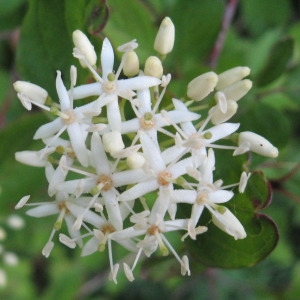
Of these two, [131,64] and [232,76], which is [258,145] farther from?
[131,64]

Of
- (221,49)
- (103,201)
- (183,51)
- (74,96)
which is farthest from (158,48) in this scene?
(221,49)

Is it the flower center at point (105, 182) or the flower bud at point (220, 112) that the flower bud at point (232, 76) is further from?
the flower center at point (105, 182)

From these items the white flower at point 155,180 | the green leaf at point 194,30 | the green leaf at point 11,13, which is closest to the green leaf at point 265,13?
the green leaf at point 194,30

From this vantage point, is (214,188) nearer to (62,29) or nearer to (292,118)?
(62,29)

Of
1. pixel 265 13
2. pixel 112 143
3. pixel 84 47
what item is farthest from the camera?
pixel 265 13

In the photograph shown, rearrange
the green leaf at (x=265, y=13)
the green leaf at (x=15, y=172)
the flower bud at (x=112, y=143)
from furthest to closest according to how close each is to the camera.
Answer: the green leaf at (x=265, y=13), the green leaf at (x=15, y=172), the flower bud at (x=112, y=143)

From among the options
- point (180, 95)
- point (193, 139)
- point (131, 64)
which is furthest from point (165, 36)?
point (180, 95)

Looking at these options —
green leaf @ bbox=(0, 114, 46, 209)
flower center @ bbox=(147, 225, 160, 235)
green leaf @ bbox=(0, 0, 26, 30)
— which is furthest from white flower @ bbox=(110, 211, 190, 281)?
green leaf @ bbox=(0, 0, 26, 30)

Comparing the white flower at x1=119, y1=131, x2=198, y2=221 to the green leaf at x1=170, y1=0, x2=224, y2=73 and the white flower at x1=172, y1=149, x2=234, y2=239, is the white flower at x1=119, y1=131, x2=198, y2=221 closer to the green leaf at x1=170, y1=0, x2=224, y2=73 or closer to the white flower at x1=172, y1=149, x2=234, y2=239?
the white flower at x1=172, y1=149, x2=234, y2=239
